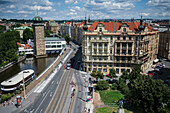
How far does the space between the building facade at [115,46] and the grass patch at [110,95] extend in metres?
19.5

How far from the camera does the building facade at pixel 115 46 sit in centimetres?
8212

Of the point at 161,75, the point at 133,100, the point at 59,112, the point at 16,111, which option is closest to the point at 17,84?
the point at 16,111

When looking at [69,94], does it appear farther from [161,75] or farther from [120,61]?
[161,75]

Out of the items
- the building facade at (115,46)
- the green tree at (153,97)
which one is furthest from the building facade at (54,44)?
the green tree at (153,97)

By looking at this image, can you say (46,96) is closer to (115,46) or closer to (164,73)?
(115,46)

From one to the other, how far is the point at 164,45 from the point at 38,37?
96538 mm

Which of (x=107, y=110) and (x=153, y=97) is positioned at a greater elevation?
(x=153, y=97)

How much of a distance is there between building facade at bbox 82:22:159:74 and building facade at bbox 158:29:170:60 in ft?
107

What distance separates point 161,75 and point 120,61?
2203 centimetres

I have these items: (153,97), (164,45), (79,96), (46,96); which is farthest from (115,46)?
(164,45)

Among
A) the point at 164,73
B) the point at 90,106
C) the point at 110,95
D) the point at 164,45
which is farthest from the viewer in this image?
the point at 164,45

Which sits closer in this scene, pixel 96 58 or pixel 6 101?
pixel 6 101

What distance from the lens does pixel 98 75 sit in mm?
75250

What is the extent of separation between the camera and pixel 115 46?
274ft
